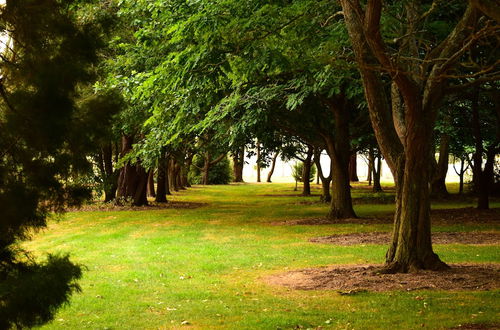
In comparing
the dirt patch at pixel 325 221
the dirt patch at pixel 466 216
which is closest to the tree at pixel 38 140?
the dirt patch at pixel 325 221

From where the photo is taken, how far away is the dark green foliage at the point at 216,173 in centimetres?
6397

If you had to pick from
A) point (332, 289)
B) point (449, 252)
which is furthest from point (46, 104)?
point (449, 252)

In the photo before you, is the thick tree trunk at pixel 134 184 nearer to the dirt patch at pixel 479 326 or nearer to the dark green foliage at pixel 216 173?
the dirt patch at pixel 479 326

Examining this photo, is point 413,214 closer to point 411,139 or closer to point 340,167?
point 411,139

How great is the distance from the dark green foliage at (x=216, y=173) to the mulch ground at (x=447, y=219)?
39.5 m

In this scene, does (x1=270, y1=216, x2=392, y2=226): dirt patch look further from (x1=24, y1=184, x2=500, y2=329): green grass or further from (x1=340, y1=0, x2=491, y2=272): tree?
(x1=340, y1=0, x2=491, y2=272): tree

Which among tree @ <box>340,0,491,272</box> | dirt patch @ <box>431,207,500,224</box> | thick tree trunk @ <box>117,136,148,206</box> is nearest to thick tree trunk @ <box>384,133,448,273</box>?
tree @ <box>340,0,491,272</box>

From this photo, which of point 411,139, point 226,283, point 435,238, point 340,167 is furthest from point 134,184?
point 411,139

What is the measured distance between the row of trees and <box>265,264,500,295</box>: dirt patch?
0.49 meters

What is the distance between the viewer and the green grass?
9031mm

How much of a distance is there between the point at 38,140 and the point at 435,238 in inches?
576

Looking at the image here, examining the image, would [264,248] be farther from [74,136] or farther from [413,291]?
[74,136]

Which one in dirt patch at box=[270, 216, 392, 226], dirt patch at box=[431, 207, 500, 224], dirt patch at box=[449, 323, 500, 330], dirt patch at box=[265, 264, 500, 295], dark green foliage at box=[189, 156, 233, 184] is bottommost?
dirt patch at box=[449, 323, 500, 330]

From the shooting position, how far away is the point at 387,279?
11.6 metres
